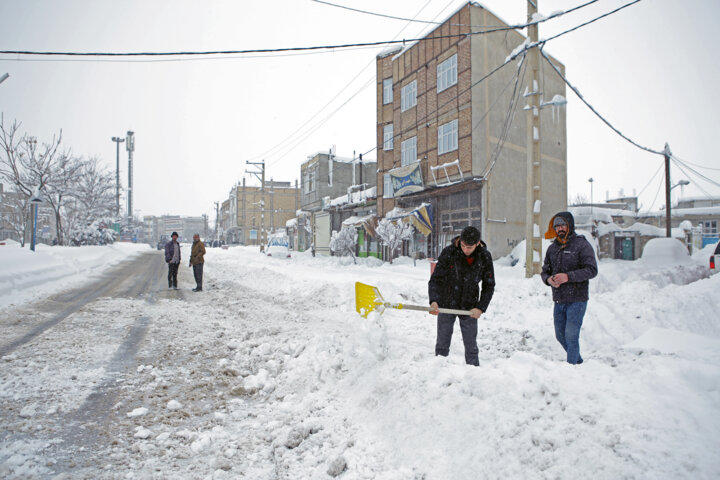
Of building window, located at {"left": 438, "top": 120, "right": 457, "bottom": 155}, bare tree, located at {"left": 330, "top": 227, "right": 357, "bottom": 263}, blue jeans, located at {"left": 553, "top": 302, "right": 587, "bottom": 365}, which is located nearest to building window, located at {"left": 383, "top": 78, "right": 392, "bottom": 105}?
building window, located at {"left": 438, "top": 120, "right": 457, "bottom": 155}

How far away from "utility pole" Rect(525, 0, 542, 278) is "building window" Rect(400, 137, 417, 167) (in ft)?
34.2

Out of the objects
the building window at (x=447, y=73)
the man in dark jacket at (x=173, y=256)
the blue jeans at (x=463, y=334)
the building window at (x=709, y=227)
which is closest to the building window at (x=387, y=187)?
the building window at (x=447, y=73)

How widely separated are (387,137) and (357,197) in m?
5.41

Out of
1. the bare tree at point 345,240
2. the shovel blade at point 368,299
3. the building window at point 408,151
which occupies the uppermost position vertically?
the building window at point 408,151

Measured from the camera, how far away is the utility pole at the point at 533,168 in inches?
382

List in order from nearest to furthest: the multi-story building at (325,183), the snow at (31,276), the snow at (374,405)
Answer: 1. the snow at (374,405)
2. the snow at (31,276)
3. the multi-story building at (325,183)

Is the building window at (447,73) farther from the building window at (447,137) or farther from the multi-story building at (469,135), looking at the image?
the building window at (447,137)

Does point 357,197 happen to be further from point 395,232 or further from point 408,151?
point 395,232

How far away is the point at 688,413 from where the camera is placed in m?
2.12

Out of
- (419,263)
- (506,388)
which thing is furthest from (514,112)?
(506,388)

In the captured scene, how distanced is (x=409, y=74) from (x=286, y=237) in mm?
27941

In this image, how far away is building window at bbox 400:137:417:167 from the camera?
20422 millimetres

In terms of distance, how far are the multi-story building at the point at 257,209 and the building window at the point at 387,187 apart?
40.3m

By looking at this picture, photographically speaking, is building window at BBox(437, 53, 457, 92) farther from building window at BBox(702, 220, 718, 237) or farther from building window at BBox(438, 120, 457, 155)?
building window at BBox(702, 220, 718, 237)
